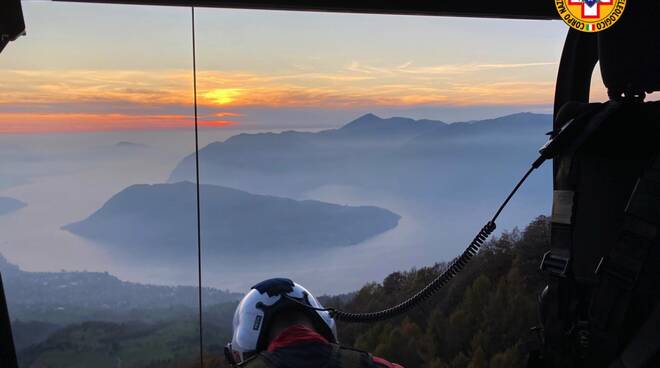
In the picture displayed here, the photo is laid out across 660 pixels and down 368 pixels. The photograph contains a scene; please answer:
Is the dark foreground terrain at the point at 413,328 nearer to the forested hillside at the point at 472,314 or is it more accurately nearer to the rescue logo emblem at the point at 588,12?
the forested hillside at the point at 472,314

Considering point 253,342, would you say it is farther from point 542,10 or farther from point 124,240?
point 542,10

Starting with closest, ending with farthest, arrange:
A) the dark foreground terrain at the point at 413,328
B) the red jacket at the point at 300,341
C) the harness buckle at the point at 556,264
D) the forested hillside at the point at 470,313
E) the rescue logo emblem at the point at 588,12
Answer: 1. the harness buckle at the point at 556,264
2. the red jacket at the point at 300,341
3. the rescue logo emblem at the point at 588,12
4. the dark foreground terrain at the point at 413,328
5. the forested hillside at the point at 470,313

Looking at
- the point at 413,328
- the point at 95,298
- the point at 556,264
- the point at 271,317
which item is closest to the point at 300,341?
the point at 271,317

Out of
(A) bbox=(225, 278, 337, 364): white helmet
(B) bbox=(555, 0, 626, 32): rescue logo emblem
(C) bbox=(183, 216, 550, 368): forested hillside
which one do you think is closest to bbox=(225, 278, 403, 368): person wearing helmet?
(A) bbox=(225, 278, 337, 364): white helmet

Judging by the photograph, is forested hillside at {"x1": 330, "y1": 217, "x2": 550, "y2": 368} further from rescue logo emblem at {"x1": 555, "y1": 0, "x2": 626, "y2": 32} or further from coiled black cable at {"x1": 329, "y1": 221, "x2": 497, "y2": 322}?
rescue logo emblem at {"x1": 555, "y1": 0, "x2": 626, "y2": 32}

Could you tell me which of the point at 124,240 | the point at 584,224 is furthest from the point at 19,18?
the point at 584,224

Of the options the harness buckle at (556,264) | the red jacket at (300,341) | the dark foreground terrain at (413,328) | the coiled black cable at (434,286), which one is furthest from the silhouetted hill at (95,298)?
the harness buckle at (556,264)

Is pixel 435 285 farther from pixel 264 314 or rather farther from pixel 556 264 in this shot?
pixel 556 264
